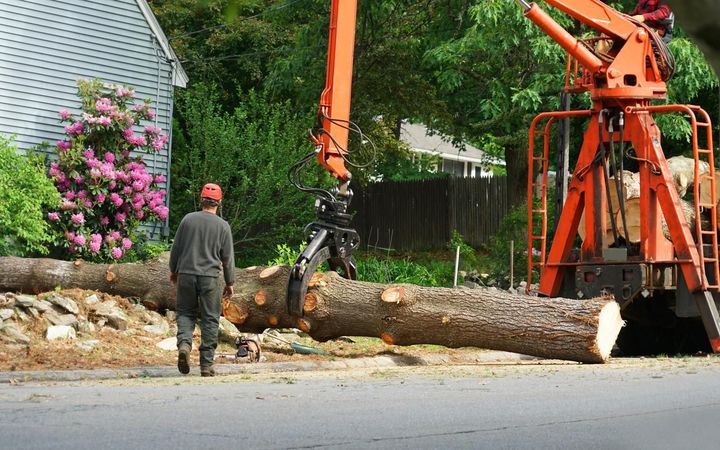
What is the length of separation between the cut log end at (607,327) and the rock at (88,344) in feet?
18.1

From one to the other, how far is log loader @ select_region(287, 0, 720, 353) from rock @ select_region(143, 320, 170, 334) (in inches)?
93.7

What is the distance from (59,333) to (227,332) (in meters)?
2.01

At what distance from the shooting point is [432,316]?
12344 mm

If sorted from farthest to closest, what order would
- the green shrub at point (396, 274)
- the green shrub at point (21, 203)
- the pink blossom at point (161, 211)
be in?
the green shrub at point (396, 274), the pink blossom at point (161, 211), the green shrub at point (21, 203)

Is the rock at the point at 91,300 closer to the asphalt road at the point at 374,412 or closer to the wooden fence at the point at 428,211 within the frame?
the asphalt road at the point at 374,412

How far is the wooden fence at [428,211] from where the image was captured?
33.7 meters

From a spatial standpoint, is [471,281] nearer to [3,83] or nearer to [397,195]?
[3,83]

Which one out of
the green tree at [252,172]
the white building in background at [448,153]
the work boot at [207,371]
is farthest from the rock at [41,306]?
the white building in background at [448,153]

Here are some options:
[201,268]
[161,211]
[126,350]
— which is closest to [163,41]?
Result: [161,211]

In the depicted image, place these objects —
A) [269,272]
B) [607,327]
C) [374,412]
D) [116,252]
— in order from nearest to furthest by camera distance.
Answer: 1. [374,412]
2. [607,327]
3. [269,272]
4. [116,252]

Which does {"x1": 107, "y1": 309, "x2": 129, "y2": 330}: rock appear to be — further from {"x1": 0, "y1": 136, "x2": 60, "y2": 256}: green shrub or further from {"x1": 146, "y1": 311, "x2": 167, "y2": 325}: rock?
{"x1": 0, "y1": 136, "x2": 60, "y2": 256}: green shrub

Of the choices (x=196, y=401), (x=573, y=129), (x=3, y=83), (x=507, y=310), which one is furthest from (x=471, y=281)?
(x=196, y=401)

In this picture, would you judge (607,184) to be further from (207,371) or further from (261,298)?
(207,371)

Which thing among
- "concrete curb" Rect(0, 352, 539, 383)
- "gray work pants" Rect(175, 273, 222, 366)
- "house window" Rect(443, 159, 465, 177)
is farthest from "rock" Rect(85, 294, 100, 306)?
"house window" Rect(443, 159, 465, 177)
